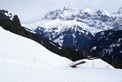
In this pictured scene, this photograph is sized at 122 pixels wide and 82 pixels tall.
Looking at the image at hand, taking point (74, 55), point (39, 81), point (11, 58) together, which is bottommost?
point (39, 81)

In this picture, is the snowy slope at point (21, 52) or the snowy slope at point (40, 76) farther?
the snowy slope at point (21, 52)

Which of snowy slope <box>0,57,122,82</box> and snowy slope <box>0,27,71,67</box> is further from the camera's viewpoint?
snowy slope <box>0,27,71,67</box>

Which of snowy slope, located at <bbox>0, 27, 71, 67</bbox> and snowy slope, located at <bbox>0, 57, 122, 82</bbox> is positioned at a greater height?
snowy slope, located at <bbox>0, 27, 71, 67</bbox>

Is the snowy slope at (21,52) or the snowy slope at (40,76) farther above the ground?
the snowy slope at (21,52)

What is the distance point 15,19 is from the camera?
114 m

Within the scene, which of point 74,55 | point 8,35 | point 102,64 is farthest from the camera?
point 74,55

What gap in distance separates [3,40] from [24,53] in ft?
14.2

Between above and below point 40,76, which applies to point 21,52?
above

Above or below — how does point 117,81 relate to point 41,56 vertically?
below

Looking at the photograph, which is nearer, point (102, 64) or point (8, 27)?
point (102, 64)

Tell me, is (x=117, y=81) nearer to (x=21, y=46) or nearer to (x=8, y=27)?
(x=21, y=46)

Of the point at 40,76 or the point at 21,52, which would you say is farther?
the point at 21,52

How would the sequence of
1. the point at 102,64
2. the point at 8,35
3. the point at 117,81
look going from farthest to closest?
the point at 102,64, the point at 8,35, the point at 117,81

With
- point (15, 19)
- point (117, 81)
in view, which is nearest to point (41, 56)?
point (117, 81)
